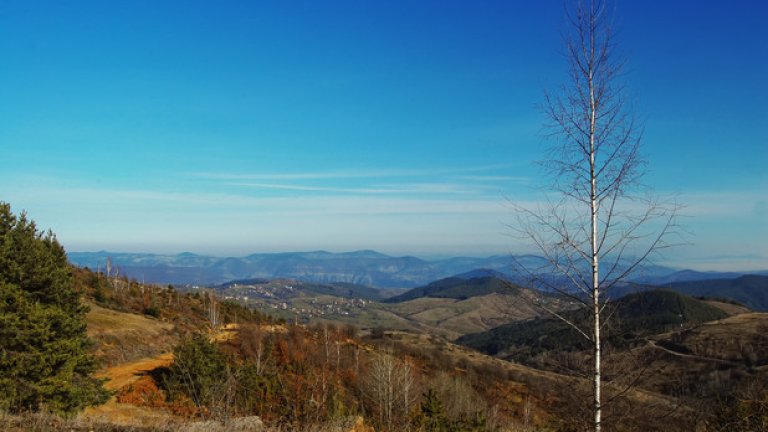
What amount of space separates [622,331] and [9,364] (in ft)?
67.1

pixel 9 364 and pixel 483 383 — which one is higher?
pixel 9 364

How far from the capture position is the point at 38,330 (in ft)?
59.2

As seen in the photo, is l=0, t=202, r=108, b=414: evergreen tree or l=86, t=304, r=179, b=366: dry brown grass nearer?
l=0, t=202, r=108, b=414: evergreen tree

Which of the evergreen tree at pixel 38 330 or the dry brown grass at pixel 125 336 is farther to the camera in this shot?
the dry brown grass at pixel 125 336

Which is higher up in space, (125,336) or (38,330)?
(38,330)

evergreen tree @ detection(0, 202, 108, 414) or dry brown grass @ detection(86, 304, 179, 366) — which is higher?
evergreen tree @ detection(0, 202, 108, 414)

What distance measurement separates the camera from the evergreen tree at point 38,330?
57.5 ft

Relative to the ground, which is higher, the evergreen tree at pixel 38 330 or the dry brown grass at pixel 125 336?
the evergreen tree at pixel 38 330

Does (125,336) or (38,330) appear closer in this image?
(38,330)

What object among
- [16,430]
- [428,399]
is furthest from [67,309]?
[428,399]

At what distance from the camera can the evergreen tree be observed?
17.5m

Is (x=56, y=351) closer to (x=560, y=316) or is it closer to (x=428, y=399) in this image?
(x=428, y=399)

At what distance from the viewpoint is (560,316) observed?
8.77m

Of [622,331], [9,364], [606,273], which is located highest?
[606,273]
